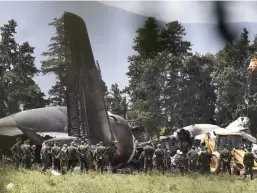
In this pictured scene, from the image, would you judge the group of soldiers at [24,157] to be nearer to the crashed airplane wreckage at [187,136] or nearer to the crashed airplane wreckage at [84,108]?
the crashed airplane wreckage at [84,108]

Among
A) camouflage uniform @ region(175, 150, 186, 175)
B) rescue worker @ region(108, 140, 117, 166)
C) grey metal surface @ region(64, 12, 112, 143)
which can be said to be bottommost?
camouflage uniform @ region(175, 150, 186, 175)

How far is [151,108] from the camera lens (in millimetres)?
35281

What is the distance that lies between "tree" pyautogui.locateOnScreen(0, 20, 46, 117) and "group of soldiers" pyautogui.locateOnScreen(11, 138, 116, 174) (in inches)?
670

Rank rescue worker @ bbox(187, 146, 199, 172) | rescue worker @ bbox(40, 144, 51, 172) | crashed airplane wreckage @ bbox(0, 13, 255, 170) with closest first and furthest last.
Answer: rescue worker @ bbox(40, 144, 51, 172)
crashed airplane wreckage @ bbox(0, 13, 255, 170)
rescue worker @ bbox(187, 146, 199, 172)

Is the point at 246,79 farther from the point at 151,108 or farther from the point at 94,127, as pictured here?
the point at 94,127

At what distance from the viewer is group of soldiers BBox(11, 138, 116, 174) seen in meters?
20.0

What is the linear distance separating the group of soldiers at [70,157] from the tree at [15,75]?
17.0 m

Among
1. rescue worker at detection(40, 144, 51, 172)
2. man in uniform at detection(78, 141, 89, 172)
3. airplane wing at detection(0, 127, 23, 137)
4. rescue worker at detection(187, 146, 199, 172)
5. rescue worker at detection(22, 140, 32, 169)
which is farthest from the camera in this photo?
airplane wing at detection(0, 127, 23, 137)

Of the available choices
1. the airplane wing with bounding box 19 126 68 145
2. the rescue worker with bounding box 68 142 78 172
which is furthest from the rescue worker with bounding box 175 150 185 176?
the airplane wing with bounding box 19 126 68 145

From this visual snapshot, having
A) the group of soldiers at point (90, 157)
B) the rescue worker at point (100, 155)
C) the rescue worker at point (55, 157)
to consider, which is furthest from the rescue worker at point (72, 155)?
the rescue worker at point (100, 155)

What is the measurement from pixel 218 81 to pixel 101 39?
79.9 ft

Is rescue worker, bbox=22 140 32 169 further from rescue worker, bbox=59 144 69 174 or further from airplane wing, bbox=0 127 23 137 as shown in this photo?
airplane wing, bbox=0 127 23 137

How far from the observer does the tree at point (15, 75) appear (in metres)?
36.8

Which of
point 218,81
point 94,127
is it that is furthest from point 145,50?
point 218,81
